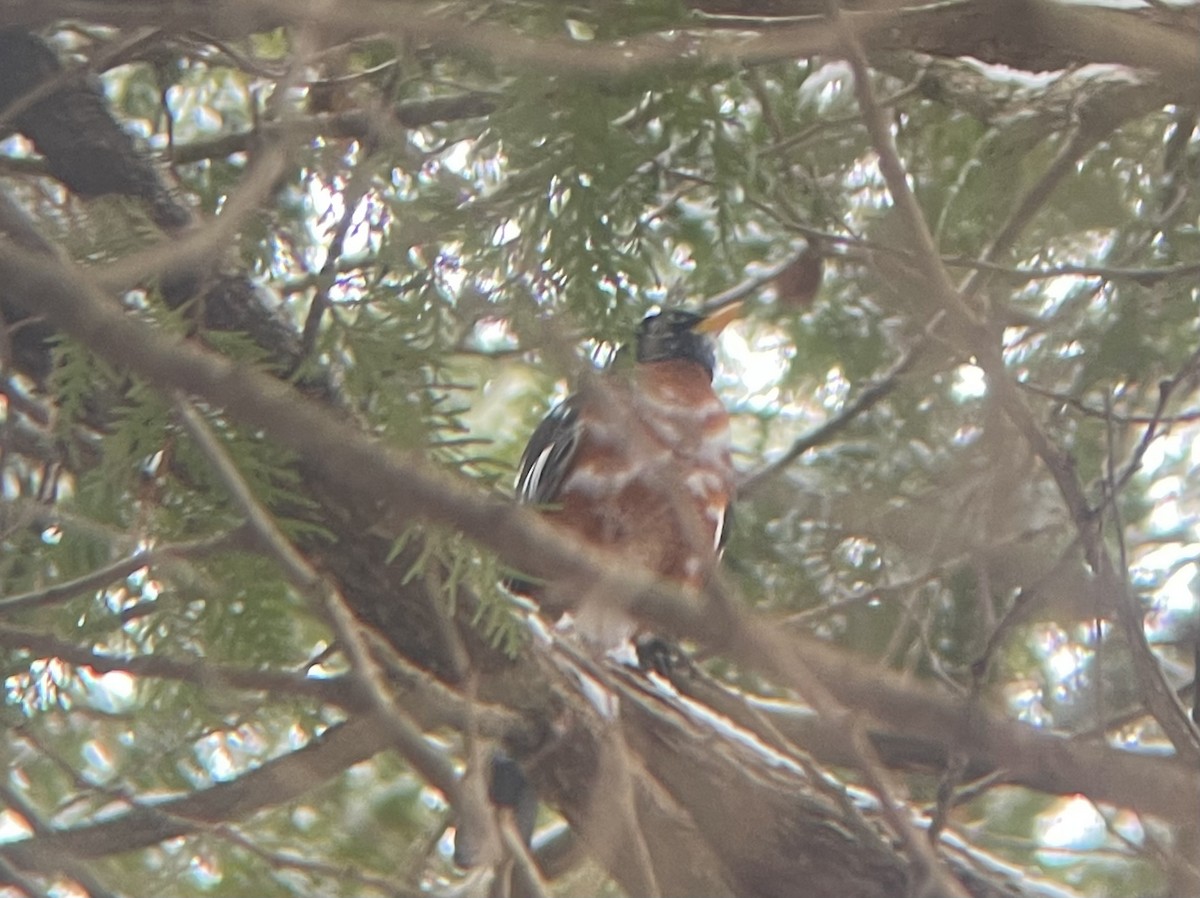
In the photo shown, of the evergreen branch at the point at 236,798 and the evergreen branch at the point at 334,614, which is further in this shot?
the evergreen branch at the point at 236,798

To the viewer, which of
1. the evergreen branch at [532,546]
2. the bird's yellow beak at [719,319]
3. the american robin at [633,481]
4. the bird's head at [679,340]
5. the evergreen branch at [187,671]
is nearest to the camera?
the evergreen branch at [532,546]

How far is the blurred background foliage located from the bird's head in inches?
9.7

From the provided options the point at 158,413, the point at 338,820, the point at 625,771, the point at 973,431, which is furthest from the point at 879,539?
the point at 158,413

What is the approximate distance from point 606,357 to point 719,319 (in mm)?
936

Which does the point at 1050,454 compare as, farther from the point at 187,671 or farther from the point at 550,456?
the point at 550,456

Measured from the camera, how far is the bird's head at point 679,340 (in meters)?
2.78

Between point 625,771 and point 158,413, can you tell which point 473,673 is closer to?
point 625,771

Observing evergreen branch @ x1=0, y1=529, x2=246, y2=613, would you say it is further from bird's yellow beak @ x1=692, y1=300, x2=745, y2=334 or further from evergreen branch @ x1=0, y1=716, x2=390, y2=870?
bird's yellow beak @ x1=692, y1=300, x2=745, y2=334

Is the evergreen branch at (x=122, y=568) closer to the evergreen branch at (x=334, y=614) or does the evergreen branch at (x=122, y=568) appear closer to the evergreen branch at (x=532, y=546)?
the evergreen branch at (x=334, y=614)

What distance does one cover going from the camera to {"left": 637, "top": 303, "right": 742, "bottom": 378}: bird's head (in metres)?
2.78

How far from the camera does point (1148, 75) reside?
176cm

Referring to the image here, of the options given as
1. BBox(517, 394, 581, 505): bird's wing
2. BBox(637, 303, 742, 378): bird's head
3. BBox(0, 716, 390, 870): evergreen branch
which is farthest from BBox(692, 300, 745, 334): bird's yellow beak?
BBox(0, 716, 390, 870): evergreen branch

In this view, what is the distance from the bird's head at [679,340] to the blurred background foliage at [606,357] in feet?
0.81

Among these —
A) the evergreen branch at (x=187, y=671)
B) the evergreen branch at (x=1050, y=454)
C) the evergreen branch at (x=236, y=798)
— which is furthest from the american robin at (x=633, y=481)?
the evergreen branch at (x=1050, y=454)
